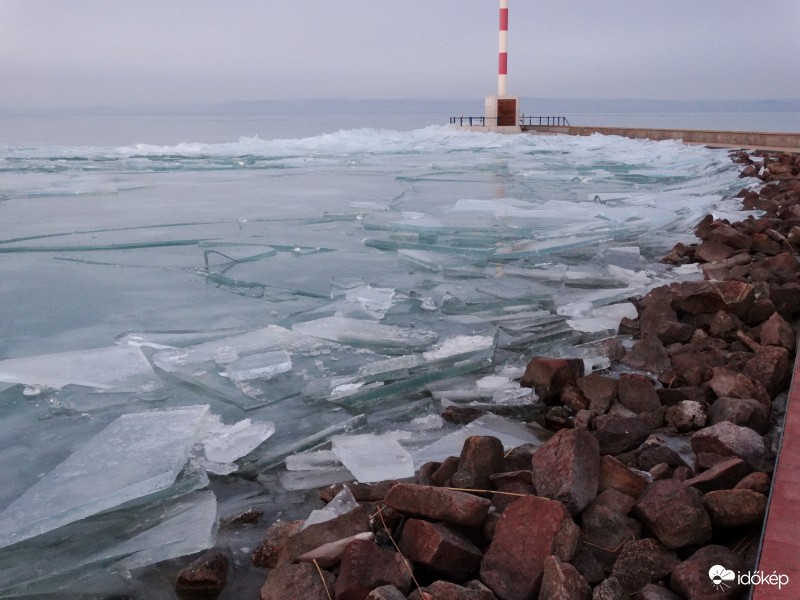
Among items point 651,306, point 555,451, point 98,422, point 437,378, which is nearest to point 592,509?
point 555,451

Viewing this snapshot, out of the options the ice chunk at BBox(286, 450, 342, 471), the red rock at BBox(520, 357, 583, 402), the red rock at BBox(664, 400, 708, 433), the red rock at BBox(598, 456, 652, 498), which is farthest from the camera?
the red rock at BBox(520, 357, 583, 402)

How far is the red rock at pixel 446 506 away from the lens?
1.70m

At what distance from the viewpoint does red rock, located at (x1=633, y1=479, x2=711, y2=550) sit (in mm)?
1661

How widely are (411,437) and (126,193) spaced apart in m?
8.58

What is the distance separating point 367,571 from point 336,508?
365 mm

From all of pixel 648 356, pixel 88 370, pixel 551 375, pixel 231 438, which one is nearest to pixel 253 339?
pixel 88 370

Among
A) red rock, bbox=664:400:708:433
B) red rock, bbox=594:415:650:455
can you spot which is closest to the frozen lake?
red rock, bbox=594:415:650:455

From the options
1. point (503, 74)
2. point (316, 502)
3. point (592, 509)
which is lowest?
point (316, 502)

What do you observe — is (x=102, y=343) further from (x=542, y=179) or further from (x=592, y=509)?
(x=542, y=179)

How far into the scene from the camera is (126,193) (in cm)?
995

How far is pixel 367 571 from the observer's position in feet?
5.06

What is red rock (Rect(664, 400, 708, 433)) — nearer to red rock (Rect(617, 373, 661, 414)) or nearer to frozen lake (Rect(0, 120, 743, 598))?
red rock (Rect(617, 373, 661, 414))

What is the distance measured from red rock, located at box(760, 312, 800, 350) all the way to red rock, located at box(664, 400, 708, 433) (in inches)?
26.9

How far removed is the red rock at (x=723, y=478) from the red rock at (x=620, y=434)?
0.42 metres
